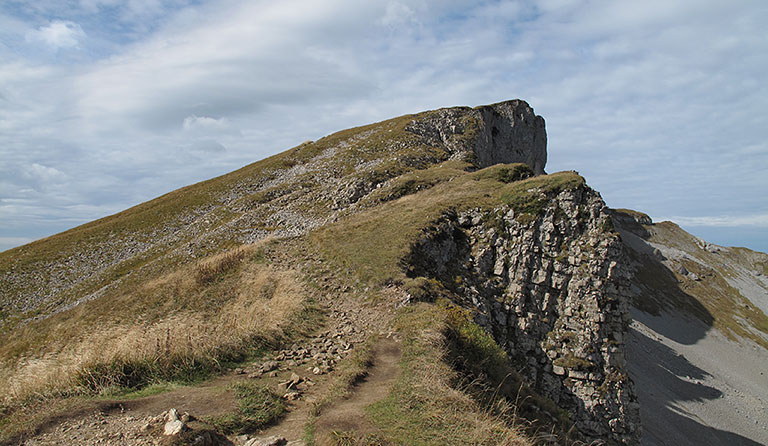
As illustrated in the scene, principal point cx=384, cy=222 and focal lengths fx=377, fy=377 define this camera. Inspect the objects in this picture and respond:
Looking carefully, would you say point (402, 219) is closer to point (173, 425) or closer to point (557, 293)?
point (557, 293)

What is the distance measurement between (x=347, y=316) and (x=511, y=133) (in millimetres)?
73852

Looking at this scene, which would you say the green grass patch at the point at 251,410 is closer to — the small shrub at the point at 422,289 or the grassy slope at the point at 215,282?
the grassy slope at the point at 215,282

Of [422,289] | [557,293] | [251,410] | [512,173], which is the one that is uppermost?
[512,173]

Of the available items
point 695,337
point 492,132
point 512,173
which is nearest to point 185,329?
point 512,173

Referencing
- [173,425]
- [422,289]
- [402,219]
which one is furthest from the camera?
[402,219]

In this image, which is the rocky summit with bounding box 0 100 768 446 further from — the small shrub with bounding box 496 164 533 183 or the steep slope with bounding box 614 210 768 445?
the steep slope with bounding box 614 210 768 445

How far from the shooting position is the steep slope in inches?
2403

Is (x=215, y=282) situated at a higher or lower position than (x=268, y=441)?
higher

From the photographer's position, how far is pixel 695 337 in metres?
105

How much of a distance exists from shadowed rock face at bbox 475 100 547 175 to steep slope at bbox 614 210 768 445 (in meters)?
35.2

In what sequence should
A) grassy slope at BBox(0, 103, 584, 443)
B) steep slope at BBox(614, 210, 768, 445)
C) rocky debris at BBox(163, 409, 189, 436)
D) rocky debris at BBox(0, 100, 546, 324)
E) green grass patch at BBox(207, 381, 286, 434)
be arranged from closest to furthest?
rocky debris at BBox(163, 409, 189, 436)
green grass patch at BBox(207, 381, 286, 434)
grassy slope at BBox(0, 103, 584, 443)
rocky debris at BBox(0, 100, 546, 324)
steep slope at BBox(614, 210, 768, 445)

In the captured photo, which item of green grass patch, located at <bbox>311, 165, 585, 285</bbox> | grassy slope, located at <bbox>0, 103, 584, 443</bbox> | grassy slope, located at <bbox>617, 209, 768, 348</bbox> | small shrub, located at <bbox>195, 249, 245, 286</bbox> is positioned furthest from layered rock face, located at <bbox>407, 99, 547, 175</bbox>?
grassy slope, located at <bbox>617, 209, 768, 348</bbox>

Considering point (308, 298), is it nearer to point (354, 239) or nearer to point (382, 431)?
point (354, 239)

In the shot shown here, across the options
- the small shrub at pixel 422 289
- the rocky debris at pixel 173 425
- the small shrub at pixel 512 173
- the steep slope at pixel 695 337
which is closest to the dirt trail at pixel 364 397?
the rocky debris at pixel 173 425
